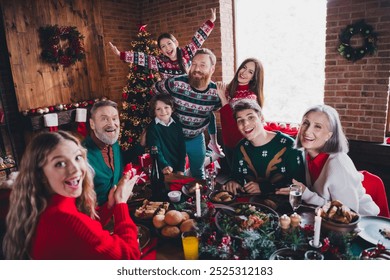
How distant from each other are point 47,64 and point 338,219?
3972 mm

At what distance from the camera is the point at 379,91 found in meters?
2.95

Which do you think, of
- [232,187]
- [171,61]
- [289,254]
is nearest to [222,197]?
[232,187]

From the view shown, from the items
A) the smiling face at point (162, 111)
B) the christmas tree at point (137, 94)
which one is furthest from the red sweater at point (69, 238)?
the christmas tree at point (137, 94)

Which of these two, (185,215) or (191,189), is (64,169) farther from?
(191,189)

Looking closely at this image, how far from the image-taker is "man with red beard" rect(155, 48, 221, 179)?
254 centimetres

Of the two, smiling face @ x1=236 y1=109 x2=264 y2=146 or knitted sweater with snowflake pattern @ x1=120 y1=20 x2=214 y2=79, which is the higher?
knitted sweater with snowflake pattern @ x1=120 y1=20 x2=214 y2=79

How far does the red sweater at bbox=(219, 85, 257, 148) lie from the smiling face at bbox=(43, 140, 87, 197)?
171 cm

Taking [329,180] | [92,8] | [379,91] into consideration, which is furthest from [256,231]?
[92,8]

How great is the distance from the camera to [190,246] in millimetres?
1111

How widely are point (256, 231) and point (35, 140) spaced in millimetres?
911

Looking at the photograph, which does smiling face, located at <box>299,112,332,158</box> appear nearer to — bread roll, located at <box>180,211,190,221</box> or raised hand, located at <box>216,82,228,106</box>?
bread roll, located at <box>180,211,190,221</box>

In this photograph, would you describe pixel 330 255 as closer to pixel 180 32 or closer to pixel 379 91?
pixel 379 91

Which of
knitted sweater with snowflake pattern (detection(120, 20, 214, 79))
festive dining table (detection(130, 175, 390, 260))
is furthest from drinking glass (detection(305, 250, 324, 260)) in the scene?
knitted sweater with snowflake pattern (detection(120, 20, 214, 79))

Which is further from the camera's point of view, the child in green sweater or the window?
the window
